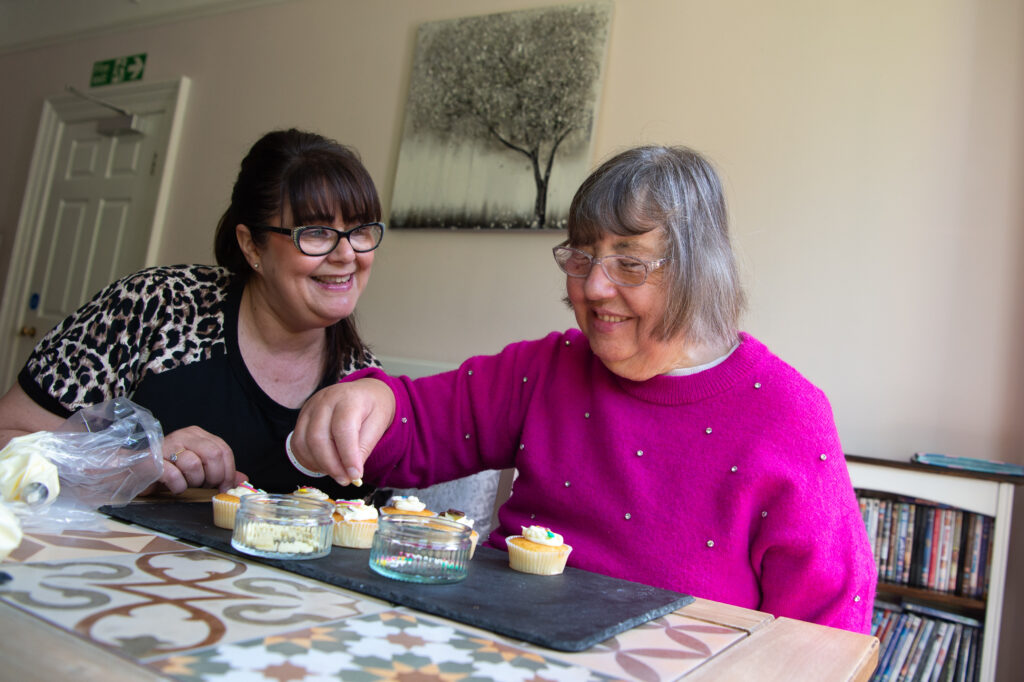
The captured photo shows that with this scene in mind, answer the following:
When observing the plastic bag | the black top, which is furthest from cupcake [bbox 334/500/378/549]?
the black top

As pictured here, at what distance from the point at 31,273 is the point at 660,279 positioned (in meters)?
4.62

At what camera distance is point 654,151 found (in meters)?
1.13

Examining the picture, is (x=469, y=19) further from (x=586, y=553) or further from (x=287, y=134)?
(x=586, y=553)

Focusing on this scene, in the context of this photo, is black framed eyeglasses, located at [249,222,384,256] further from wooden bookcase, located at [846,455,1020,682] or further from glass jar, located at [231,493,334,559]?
wooden bookcase, located at [846,455,1020,682]

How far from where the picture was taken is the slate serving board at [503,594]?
0.60 metres

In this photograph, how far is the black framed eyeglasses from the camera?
1.55 m

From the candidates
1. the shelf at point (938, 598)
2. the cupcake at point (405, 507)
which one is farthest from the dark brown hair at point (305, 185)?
the shelf at point (938, 598)

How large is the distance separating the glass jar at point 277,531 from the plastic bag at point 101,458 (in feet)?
0.60

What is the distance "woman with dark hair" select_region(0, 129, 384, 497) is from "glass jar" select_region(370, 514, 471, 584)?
66 cm

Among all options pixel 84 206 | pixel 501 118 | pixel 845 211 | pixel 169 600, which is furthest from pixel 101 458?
pixel 84 206

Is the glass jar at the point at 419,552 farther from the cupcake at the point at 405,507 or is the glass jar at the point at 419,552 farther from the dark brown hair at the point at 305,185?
the dark brown hair at the point at 305,185

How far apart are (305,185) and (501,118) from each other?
5.34 feet

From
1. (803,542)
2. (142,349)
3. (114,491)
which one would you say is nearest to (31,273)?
(142,349)

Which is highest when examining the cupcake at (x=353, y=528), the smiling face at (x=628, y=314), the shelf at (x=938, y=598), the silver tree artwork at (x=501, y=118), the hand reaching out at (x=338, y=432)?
the silver tree artwork at (x=501, y=118)
